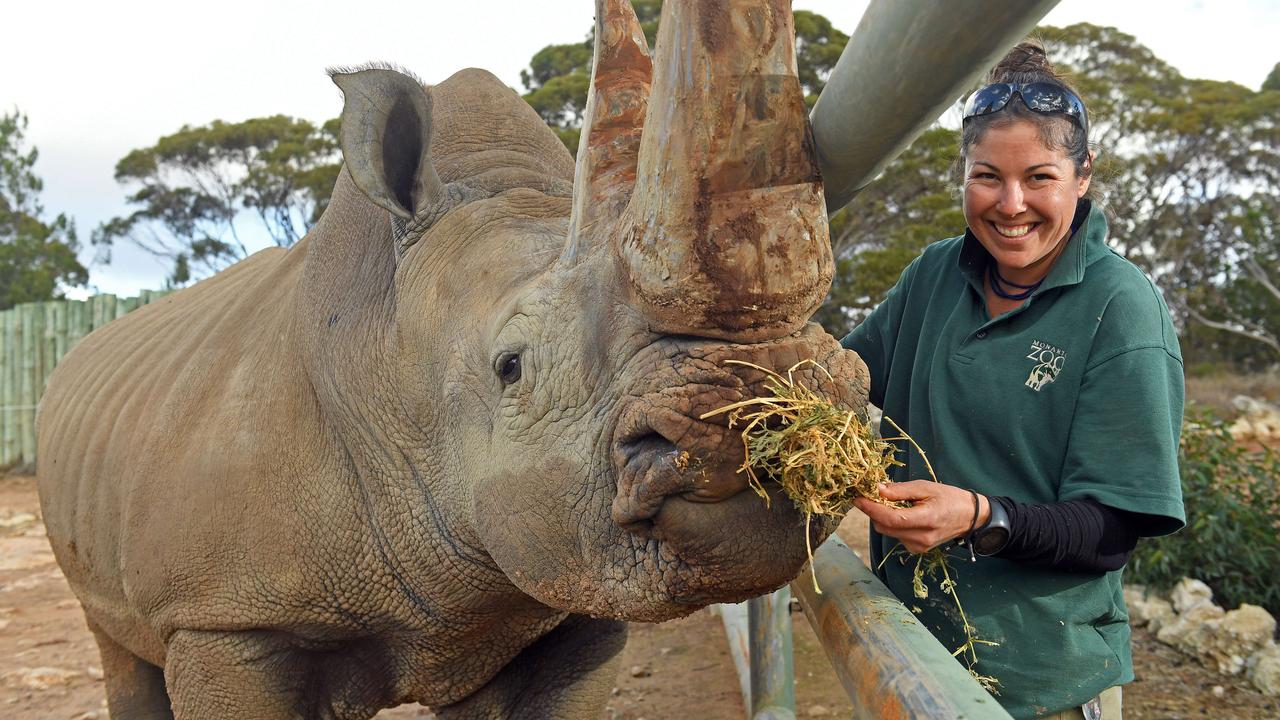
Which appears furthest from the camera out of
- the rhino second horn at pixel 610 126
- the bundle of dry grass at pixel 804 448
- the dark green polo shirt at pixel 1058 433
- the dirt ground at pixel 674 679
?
the dirt ground at pixel 674 679

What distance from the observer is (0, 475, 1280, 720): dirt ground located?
488cm

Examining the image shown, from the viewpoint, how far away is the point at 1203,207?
74.6 ft

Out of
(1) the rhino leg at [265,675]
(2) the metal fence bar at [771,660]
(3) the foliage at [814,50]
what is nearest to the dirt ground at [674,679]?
(2) the metal fence bar at [771,660]

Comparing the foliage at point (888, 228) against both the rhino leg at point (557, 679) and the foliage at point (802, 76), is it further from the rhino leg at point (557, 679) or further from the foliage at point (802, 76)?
the rhino leg at point (557, 679)

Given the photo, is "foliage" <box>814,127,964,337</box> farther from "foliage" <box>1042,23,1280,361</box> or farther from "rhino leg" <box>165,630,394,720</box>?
"rhino leg" <box>165,630,394,720</box>

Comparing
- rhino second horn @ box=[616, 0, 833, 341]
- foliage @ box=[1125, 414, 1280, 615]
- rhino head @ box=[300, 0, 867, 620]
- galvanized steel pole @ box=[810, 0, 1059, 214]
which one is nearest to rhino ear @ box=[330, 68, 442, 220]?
rhino head @ box=[300, 0, 867, 620]

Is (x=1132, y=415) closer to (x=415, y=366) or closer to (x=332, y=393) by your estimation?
(x=415, y=366)

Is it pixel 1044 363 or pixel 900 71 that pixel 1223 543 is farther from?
pixel 900 71

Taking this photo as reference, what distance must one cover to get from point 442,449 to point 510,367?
544mm

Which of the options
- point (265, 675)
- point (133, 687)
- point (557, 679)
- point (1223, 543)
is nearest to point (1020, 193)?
point (557, 679)

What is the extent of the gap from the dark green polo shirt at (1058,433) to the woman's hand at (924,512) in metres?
0.31

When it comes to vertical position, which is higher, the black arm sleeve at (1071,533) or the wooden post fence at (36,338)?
the black arm sleeve at (1071,533)

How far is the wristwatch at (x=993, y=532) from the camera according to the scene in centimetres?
208

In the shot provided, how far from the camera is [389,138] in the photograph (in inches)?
119
